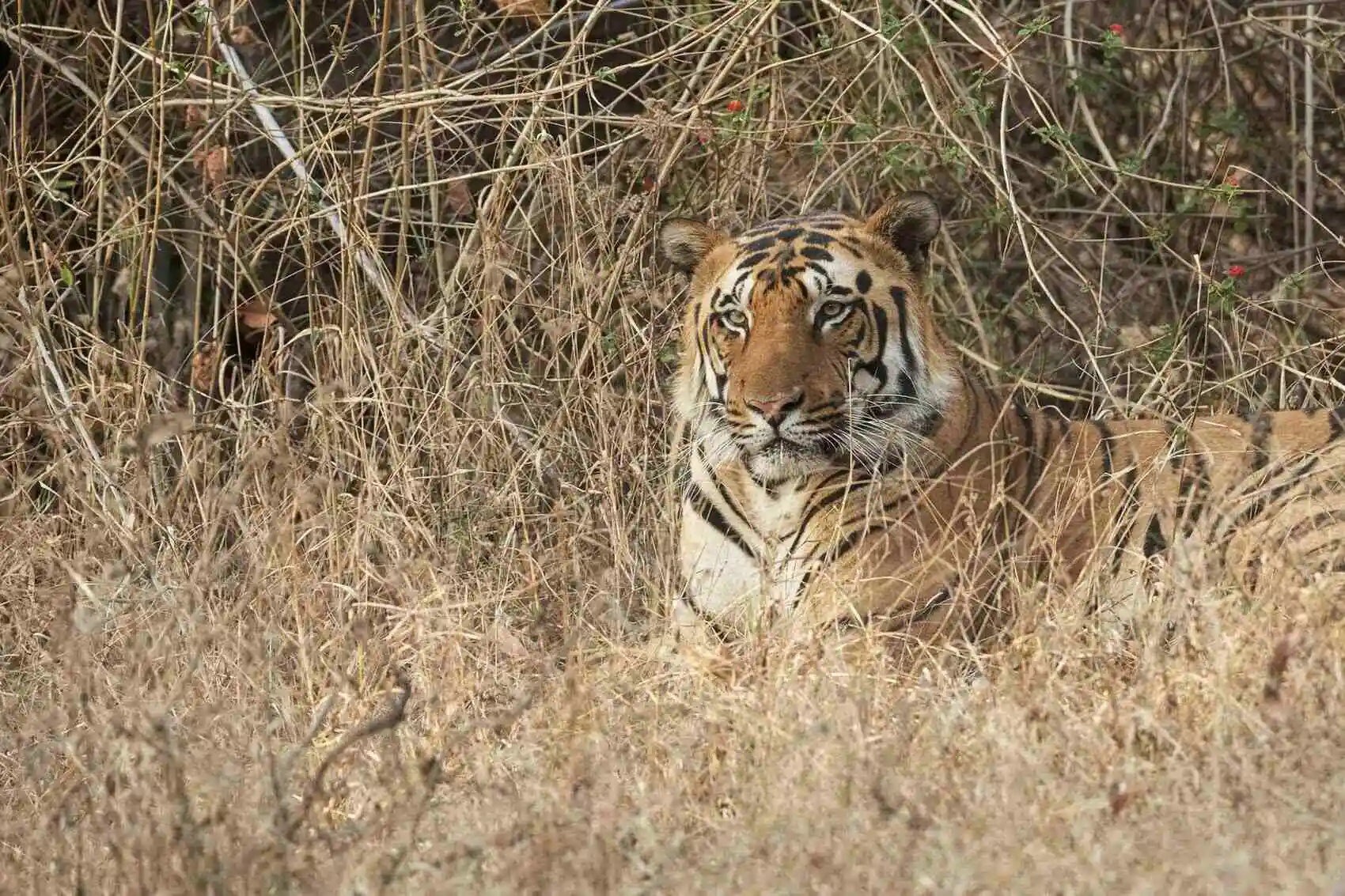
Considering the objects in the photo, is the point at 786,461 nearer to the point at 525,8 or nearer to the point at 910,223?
the point at 910,223

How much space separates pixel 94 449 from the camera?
4820 millimetres

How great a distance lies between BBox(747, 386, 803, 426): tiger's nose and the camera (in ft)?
13.7

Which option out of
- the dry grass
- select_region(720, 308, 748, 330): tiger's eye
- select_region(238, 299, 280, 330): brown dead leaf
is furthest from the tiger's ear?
select_region(238, 299, 280, 330): brown dead leaf

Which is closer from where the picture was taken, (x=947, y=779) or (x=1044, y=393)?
(x=947, y=779)

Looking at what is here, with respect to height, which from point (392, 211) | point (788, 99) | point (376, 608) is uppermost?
point (788, 99)

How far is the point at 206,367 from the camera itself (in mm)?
5332

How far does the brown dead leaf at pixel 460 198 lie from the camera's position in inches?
212

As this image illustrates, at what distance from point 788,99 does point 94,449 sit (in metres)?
2.32

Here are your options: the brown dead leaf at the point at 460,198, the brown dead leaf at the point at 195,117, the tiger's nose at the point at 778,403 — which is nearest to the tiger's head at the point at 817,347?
the tiger's nose at the point at 778,403

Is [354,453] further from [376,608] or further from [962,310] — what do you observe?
[962,310]

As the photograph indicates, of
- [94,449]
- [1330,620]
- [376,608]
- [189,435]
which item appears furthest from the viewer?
[189,435]

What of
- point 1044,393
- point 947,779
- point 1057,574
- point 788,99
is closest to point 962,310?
point 1044,393

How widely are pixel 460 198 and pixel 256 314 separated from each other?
0.66 meters

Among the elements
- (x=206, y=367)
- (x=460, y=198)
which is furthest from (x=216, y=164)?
(x=460, y=198)
